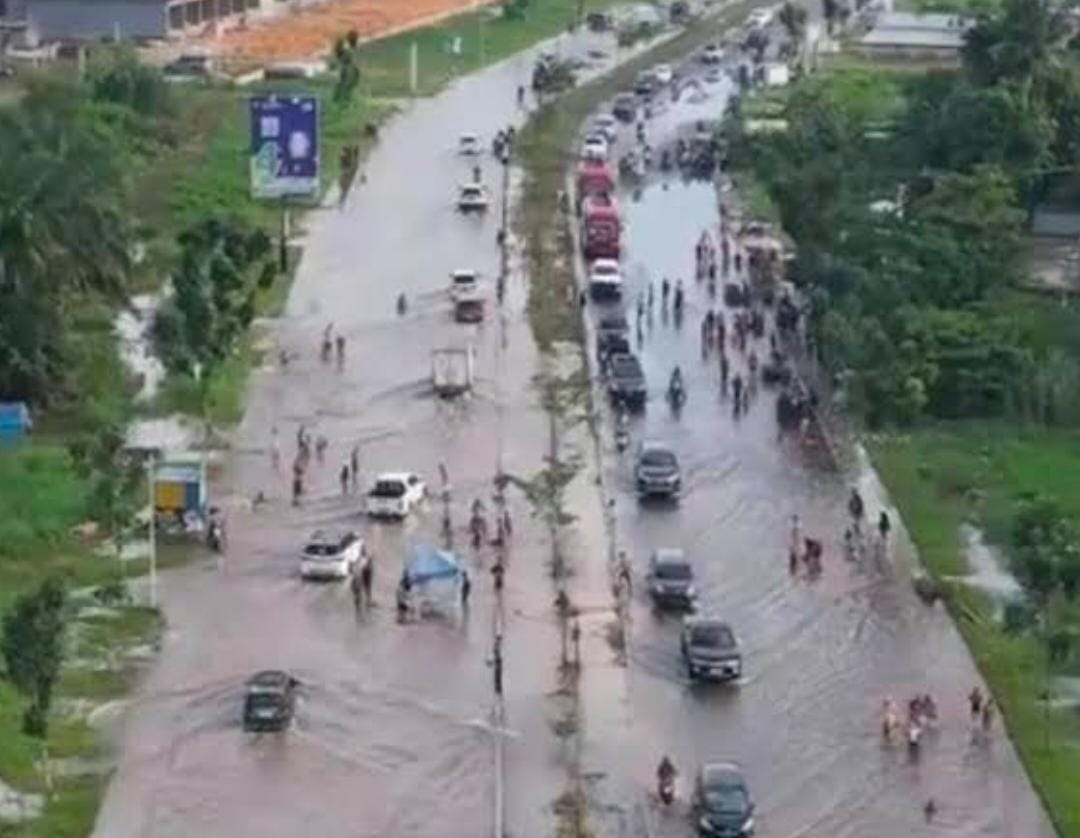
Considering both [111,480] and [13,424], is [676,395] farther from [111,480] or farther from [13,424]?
[111,480]

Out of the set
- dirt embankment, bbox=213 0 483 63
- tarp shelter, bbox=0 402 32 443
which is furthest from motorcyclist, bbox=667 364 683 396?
dirt embankment, bbox=213 0 483 63

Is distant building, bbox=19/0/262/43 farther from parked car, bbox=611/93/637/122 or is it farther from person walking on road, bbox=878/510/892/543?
person walking on road, bbox=878/510/892/543

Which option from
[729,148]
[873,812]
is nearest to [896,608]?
[873,812]

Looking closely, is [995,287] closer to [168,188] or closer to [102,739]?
[168,188]

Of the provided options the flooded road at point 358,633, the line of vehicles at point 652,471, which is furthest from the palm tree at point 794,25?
the flooded road at point 358,633

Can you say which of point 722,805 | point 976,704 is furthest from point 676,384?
point 722,805
